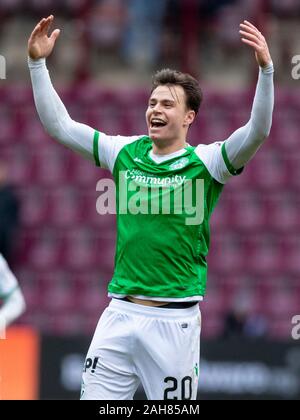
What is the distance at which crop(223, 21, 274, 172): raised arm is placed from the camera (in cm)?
579

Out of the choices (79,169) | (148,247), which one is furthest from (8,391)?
(148,247)

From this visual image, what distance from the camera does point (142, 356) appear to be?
602cm

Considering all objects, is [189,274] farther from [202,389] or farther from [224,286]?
[224,286]

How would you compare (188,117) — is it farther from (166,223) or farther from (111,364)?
(111,364)

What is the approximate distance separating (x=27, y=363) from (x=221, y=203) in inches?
156

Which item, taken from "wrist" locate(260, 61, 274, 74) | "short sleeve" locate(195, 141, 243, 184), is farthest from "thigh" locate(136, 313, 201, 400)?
"wrist" locate(260, 61, 274, 74)

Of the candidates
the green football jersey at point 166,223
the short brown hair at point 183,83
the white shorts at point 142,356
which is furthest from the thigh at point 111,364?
the short brown hair at point 183,83

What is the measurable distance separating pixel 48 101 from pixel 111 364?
1436 millimetres

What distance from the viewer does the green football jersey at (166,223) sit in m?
6.00

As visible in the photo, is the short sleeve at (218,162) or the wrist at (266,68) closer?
the wrist at (266,68)

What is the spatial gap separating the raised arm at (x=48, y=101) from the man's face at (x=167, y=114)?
0.38 m

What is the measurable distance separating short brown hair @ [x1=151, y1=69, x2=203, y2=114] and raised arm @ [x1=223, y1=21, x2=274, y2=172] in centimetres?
37

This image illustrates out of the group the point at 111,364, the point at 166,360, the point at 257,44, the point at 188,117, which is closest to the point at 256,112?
the point at 257,44

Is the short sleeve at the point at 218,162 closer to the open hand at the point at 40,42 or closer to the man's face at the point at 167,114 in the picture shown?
the man's face at the point at 167,114
